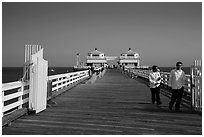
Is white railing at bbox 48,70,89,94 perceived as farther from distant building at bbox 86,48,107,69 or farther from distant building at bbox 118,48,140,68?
distant building at bbox 118,48,140,68

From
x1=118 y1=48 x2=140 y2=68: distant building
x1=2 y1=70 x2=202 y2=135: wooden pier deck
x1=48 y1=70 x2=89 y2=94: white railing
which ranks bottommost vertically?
x1=2 y1=70 x2=202 y2=135: wooden pier deck

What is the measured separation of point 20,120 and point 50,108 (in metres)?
1.51

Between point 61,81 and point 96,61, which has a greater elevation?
point 96,61

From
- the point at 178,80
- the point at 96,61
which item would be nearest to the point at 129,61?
the point at 96,61

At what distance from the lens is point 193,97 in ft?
20.5

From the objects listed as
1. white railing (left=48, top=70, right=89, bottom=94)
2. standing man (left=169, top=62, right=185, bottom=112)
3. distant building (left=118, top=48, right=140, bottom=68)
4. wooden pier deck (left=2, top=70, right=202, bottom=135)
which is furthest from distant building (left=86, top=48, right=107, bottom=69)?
wooden pier deck (left=2, top=70, right=202, bottom=135)

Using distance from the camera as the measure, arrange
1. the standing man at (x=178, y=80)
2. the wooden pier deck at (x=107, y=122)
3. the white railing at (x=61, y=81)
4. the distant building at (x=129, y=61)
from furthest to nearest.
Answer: the distant building at (x=129, y=61) < the white railing at (x=61, y=81) < the standing man at (x=178, y=80) < the wooden pier deck at (x=107, y=122)

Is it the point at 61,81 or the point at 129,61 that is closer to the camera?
the point at 61,81

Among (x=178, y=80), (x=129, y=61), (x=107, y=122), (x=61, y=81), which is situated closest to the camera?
(x=107, y=122)

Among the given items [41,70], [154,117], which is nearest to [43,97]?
[41,70]

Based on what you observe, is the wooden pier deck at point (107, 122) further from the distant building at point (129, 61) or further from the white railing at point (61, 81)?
the distant building at point (129, 61)

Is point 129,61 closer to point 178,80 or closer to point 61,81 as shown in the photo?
point 61,81

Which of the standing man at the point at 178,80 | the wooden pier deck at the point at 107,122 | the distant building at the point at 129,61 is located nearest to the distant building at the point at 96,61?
the distant building at the point at 129,61

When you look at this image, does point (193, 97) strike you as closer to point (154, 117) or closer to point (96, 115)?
Answer: point (154, 117)
